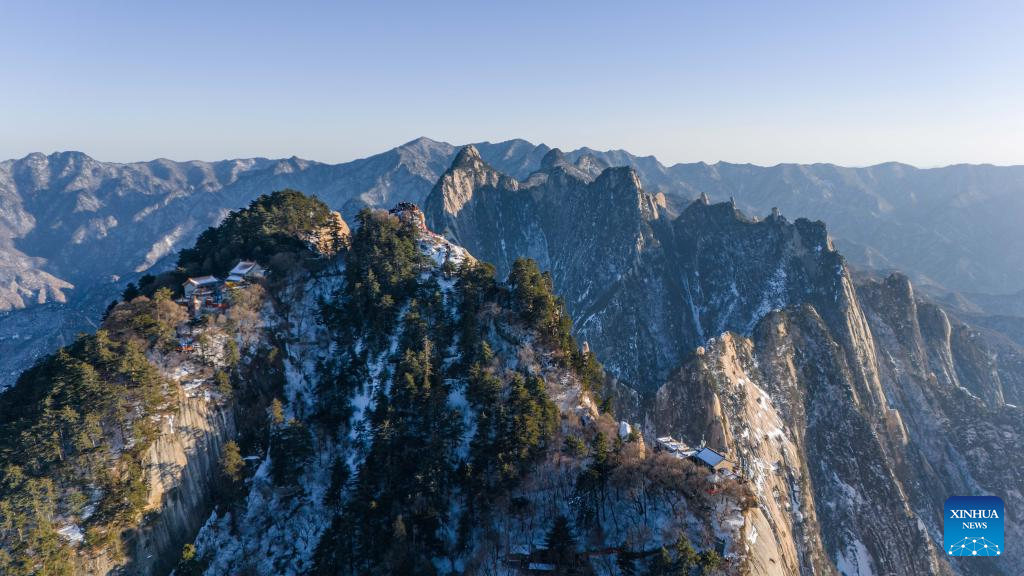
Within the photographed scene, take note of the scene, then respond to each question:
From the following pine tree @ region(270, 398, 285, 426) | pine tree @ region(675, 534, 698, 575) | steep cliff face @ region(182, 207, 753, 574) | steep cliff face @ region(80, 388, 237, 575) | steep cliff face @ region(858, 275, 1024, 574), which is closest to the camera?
pine tree @ region(675, 534, 698, 575)

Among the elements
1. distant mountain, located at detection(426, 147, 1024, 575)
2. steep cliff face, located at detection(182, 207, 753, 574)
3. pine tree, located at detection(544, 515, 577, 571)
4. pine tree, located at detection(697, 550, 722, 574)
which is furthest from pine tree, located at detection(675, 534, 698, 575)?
pine tree, located at detection(544, 515, 577, 571)

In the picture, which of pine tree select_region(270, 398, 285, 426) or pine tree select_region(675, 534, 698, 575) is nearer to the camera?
pine tree select_region(675, 534, 698, 575)

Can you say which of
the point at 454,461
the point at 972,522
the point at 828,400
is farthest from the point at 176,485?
the point at 828,400

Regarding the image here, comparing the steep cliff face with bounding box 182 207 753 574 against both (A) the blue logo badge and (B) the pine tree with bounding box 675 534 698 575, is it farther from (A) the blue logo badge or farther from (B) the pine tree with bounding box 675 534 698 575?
(A) the blue logo badge

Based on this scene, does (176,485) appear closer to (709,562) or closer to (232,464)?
(232,464)

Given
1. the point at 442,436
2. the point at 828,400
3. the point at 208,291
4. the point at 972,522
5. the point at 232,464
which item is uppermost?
the point at 208,291

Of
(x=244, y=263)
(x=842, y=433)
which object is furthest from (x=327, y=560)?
(x=842, y=433)
